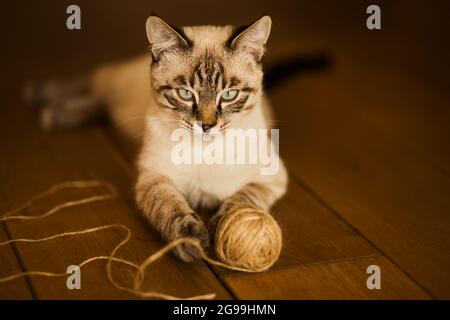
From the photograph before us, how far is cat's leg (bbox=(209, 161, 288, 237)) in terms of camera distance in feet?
6.44

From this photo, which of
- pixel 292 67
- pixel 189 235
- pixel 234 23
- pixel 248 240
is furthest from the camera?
pixel 234 23

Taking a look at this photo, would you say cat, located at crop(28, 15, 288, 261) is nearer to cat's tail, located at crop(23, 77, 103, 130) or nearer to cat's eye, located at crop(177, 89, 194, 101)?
cat's eye, located at crop(177, 89, 194, 101)

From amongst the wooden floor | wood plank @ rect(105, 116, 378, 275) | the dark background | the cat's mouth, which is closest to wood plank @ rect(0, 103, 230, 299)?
the wooden floor

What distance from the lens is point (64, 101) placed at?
3082 millimetres

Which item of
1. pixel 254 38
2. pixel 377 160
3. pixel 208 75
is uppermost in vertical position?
pixel 254 38

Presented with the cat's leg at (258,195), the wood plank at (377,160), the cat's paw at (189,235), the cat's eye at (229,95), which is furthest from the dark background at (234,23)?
the cat's paw at (189,235)

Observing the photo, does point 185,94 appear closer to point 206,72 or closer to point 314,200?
point 206,72

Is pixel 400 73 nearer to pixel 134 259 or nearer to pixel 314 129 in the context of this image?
pixel 314 129

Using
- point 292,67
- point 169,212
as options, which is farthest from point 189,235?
point 292,67

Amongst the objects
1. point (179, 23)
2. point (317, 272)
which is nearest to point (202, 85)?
point (317, 272)

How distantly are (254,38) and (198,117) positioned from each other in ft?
1.10

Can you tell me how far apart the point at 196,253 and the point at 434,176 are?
123 cm

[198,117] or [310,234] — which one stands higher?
[198,117]

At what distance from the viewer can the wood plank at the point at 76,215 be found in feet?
5.79
